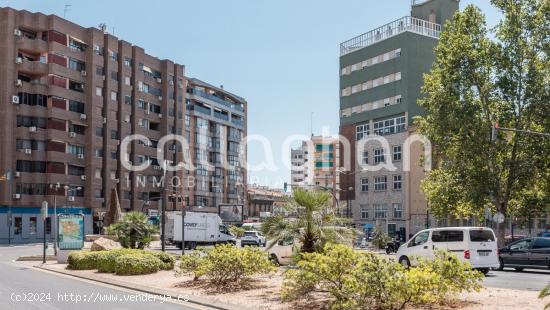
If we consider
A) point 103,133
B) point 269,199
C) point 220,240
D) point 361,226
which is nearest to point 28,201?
point 103,133

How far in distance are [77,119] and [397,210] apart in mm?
37085

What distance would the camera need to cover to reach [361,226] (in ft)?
215

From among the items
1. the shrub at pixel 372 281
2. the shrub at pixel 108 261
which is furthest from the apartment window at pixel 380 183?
the shrub at pixel 372 281

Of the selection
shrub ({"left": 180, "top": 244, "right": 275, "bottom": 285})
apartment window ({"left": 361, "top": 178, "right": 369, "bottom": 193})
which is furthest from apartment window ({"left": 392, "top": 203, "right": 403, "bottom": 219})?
shrub ({"left": 180, "top": 244, "right": 275, "bottom": 285})

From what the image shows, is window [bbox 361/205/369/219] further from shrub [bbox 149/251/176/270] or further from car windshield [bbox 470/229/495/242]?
shrub [bbox 149/251/176/270]

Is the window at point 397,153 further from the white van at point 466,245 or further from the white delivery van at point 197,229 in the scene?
the white van at point 466,245

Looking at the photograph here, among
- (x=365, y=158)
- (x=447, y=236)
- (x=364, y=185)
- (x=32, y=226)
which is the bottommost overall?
(x=32, y=226)

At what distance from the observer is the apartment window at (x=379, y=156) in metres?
63.9

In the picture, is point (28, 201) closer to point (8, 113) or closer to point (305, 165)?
point (8, 113)

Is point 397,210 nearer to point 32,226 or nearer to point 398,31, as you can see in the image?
point 398,31

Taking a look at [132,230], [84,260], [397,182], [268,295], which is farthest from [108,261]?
[397,182]

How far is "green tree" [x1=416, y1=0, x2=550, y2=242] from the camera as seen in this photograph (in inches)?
1512

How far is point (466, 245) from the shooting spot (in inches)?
886

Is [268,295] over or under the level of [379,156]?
under
